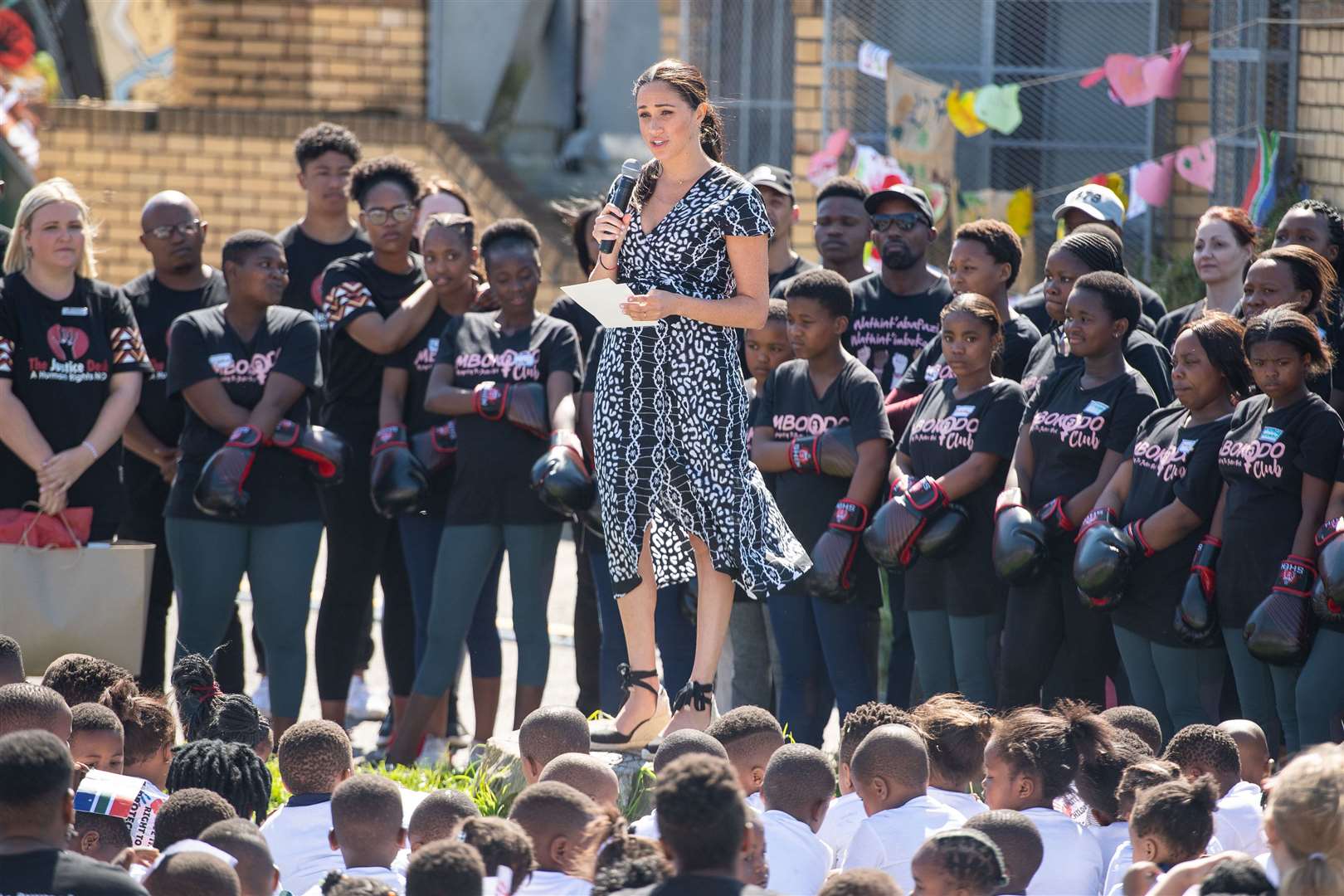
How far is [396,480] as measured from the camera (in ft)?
22.4

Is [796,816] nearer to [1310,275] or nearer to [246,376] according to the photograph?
[1310,275]

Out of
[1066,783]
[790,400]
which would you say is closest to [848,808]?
[1066,783]

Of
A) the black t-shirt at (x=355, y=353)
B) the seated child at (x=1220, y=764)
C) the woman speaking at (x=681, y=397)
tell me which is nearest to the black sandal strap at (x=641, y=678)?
the woman speaking at (x=681, y=397)

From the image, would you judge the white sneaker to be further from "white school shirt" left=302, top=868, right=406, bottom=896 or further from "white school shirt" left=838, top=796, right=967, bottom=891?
"white school shirt" left=838, top=796, right=967, bottom=891

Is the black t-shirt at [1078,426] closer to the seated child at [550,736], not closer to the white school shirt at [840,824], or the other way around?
the white school shirt at [840,824]

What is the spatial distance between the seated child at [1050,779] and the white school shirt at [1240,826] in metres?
0.31

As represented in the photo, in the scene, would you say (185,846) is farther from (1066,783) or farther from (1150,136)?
(1150,136)

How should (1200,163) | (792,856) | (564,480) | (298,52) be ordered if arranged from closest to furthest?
(792,856)
(564,480)
(1200,163)
(298,52)

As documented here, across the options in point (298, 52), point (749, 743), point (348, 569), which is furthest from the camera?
point (298, 52)

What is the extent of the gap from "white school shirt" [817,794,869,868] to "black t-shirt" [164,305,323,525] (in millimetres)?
2856

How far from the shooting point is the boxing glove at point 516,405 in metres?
6.77

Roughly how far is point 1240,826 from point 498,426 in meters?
3.32

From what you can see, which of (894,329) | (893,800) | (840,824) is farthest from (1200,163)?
(893,800)

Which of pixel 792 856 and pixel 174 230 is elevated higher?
pixel 174 230
